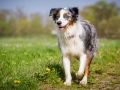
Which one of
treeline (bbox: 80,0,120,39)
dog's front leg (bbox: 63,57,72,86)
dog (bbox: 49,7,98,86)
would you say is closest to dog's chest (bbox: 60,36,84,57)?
dog (bbox: 49,7,98,86)

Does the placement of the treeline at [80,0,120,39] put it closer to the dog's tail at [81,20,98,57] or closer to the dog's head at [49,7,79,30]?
the dog's tail at [81,20,98,57]

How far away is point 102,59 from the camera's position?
8023 mm

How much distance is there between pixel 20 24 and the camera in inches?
2591

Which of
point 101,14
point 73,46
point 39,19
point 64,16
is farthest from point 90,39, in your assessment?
point 39,19

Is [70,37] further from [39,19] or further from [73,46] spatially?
[39,19]

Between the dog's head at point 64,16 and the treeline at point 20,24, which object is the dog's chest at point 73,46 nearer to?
the dog's head at point 64,16

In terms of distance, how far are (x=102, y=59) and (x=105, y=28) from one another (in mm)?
41394

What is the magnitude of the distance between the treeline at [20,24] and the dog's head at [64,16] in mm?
59216

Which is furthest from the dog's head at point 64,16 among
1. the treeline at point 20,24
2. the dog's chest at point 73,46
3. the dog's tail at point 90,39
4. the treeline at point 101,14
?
the treeline at point 20,24

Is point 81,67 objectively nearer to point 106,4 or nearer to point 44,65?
point 44,65

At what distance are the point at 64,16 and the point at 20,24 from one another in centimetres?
6170

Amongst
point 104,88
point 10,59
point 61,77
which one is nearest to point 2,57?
point 10,59

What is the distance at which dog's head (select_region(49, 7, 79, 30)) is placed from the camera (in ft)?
17.4

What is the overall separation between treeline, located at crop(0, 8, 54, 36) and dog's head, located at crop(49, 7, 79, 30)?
59216 mm
